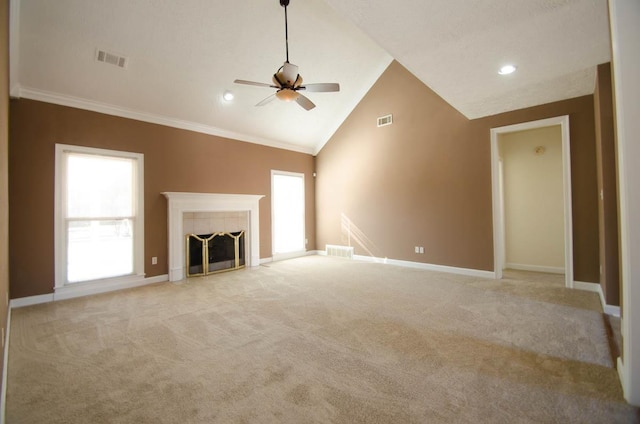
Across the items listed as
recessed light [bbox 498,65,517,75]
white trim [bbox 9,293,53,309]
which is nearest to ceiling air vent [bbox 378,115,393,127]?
recessed light [bbox 498,65,517,75]

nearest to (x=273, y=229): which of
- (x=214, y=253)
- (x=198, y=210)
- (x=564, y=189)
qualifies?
(x=214, y=253)

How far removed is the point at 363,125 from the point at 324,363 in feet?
18.4

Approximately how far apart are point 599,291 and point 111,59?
295 inches

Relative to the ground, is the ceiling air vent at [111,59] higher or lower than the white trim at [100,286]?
higher

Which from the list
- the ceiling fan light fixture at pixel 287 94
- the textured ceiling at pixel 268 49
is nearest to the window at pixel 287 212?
the textured ceiling at pixel 268 49

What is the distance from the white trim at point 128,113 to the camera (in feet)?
12.6

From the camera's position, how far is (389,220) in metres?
6.08

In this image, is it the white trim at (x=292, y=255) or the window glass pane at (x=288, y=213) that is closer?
the white trim at (x=292, y=255)

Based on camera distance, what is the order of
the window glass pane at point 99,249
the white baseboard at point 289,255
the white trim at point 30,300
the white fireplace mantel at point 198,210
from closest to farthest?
1. the white trim at point 30,300
2. the window glass pane at point 99,249
3. the white fireplace mantel at point 198,210
4. the white baseboard at point 289,255

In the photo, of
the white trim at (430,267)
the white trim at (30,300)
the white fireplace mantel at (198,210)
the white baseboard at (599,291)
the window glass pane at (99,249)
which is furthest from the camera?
the white fireplace mantel at (198,210)

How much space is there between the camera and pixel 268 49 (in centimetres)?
441

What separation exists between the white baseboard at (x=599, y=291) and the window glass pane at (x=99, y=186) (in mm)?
6771

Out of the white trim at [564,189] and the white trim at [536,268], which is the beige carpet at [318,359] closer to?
the white trim at [564,189]

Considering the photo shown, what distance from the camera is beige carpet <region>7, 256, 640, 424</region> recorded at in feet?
5.45
